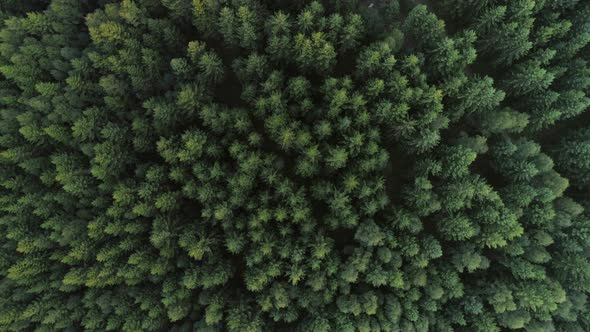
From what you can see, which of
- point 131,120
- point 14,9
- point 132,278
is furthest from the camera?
point 14,9

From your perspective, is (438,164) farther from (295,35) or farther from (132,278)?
(132,278)

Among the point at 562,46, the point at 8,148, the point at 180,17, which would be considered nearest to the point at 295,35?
the point at 180,17

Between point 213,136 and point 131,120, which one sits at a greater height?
point 213,136

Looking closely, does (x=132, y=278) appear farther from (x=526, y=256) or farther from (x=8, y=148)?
(x=526, y=256)

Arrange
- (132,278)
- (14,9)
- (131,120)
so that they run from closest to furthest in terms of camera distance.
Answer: (132,278) < (131,120) < (14,9)

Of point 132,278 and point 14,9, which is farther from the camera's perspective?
point 14,9

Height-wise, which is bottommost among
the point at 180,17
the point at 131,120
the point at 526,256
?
the point at 131,120
